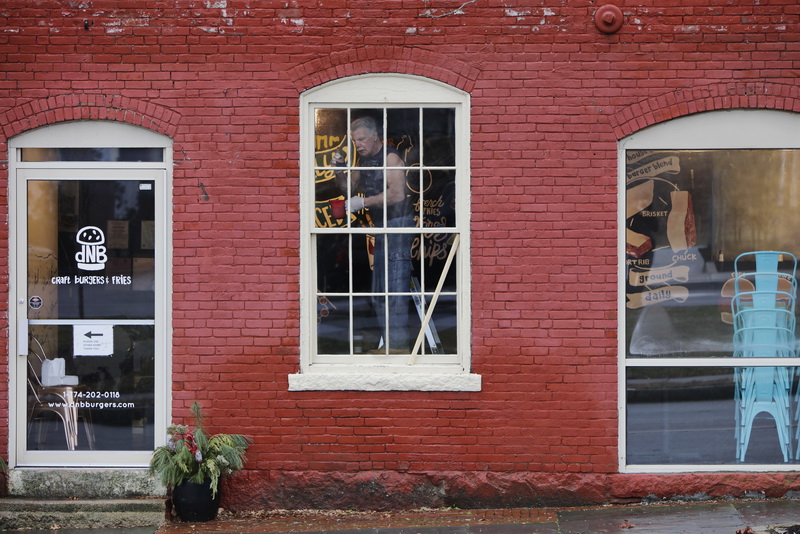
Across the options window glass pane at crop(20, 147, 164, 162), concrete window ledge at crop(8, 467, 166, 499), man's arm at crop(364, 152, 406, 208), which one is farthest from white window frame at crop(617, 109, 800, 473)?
concrete window ledge at crop(8, 467, 166, 499)

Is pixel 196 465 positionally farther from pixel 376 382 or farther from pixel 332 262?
pixel 332 262

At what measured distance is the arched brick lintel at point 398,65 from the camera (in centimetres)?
765

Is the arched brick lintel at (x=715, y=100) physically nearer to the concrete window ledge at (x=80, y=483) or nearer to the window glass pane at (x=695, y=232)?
the window glass pane at (x=695, y=232)

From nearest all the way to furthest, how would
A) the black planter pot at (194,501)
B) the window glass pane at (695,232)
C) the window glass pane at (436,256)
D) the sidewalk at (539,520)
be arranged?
→ the sidewalk at (539,520), the black planter pot at (194,501), the window glass pane at (695,232), the window glass pane at (436,256)

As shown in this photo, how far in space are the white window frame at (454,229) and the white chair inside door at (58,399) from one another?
1.83m

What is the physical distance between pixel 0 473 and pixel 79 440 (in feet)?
2.12

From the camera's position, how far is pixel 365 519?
770 cm

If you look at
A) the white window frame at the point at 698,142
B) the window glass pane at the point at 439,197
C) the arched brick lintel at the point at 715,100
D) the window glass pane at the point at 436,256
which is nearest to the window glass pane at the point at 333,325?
the window glass pane at the point at 436,256

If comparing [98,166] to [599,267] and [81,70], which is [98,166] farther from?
[599,267]

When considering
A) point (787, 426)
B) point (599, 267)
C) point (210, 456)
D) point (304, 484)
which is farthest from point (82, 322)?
point (787, 426)

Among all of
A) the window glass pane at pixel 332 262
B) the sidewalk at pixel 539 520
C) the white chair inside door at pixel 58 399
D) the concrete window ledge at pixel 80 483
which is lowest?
the sidewalk at pixel 539 520

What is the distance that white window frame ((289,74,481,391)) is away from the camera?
771cm

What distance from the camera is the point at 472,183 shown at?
7699mm

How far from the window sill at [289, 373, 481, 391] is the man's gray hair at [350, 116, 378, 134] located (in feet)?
6.46
